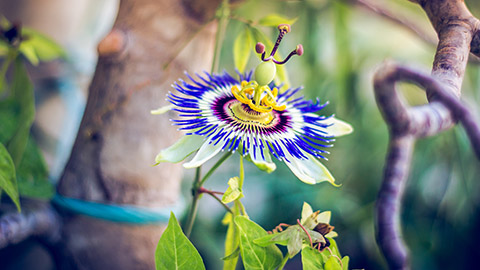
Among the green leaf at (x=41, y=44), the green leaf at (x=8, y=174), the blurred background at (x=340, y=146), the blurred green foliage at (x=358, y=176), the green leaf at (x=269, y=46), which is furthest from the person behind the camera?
the blurred green foliage at (x=358, y=176)

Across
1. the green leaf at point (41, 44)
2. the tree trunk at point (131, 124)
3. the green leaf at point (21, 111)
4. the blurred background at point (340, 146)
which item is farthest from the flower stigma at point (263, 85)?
the blurred background at point (340, 146)

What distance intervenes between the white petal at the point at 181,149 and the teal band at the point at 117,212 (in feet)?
0.95

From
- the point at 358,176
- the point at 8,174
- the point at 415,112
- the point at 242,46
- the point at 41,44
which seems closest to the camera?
the point at 415,112

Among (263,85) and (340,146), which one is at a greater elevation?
(263,85)

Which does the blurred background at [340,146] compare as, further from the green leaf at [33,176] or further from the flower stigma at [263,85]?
the flower stigma at [263,85]

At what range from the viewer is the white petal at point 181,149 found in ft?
1.30

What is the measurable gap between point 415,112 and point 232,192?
19 cm

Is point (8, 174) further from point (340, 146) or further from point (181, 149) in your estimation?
point (340, 146)

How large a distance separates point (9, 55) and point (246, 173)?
3.22 feet

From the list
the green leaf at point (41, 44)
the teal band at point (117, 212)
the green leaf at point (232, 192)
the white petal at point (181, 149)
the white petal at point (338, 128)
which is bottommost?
the teal band at point (117, 212)

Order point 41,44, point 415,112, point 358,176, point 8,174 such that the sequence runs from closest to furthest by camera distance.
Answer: point 415,112, point 8,174, point 41,44, point 358,176

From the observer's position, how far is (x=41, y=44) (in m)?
0.77

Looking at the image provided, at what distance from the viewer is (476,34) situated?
412mm

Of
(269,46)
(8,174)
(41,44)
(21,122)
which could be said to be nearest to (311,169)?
(269,46)
